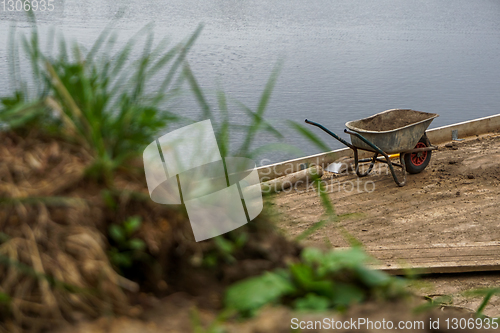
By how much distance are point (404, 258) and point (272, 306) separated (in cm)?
361

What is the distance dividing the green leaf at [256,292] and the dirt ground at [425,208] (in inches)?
107

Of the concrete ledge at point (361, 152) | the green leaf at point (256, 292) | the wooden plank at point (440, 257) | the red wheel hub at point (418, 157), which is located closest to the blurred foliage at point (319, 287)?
the green leaf at point (256, 292)

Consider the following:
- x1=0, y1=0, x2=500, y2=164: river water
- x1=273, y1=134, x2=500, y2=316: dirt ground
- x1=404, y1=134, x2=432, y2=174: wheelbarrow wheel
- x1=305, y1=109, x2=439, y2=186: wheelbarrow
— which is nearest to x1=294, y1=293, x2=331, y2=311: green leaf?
x1=0, y1=0, x2=500, y2=164: river water

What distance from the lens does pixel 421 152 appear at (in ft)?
23.7

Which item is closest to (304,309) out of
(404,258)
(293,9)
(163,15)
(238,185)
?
(238,185)

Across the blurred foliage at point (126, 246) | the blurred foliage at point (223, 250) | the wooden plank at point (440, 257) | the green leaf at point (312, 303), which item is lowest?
the wooden plank at point (440, 257)

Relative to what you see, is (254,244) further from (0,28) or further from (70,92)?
(0,28)

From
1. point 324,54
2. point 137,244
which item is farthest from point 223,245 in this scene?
point 324,54

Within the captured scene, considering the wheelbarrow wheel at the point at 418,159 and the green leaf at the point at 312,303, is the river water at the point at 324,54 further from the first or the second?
the wheelbarrow wheel at the point at 418,159

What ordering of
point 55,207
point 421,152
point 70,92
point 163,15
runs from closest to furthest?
point 55,207 < point 70,92 < point 421,152 < point 163,15

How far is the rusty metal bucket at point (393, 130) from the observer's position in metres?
6.63

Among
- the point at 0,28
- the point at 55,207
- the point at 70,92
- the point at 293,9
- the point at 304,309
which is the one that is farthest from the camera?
the point at 293,9

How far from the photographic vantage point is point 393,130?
6.49m

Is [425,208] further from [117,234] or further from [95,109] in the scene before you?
[117,234]
